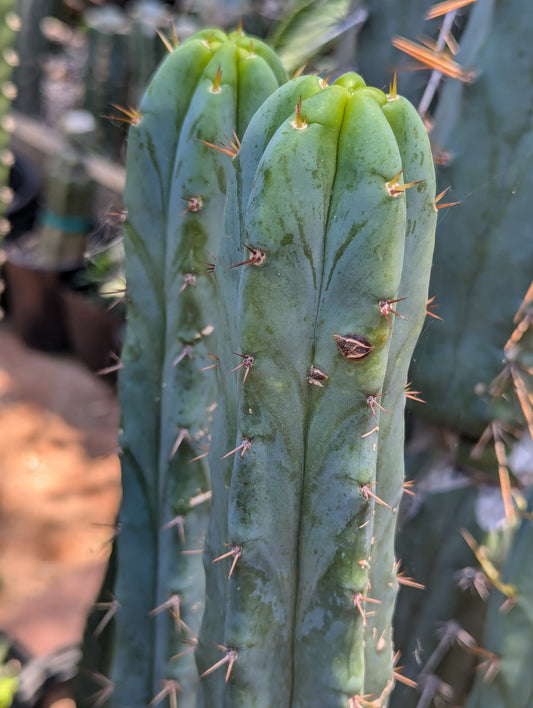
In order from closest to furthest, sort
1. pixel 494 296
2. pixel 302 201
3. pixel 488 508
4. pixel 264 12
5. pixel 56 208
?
pixel 302 201, pixel 494 296, pixel 488 508, pixel 264 12, pixel 56 208

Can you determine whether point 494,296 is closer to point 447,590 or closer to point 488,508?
point 488,508

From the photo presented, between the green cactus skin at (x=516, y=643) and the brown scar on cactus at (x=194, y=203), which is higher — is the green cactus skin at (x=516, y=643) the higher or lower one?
the lower one

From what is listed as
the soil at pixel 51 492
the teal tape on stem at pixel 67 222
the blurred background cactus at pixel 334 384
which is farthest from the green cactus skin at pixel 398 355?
the teal tape on stem at pixel 67 222

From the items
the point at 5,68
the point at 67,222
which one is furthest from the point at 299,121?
the point at 67,222

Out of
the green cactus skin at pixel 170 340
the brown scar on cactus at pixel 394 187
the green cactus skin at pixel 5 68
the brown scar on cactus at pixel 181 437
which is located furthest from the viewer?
the green cactus skin at pixel 5 68

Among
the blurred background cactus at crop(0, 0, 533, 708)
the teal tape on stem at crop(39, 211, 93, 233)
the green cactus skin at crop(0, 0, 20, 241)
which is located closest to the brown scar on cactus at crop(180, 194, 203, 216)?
the blurred background cactus at crop(0, 0, 533, 708)

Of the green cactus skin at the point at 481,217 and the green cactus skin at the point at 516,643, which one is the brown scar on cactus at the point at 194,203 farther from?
the green cactus skin at the point at 516,643

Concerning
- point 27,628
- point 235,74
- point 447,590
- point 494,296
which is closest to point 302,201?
point 235,74

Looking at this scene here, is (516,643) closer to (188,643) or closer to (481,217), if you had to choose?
(188,643)
